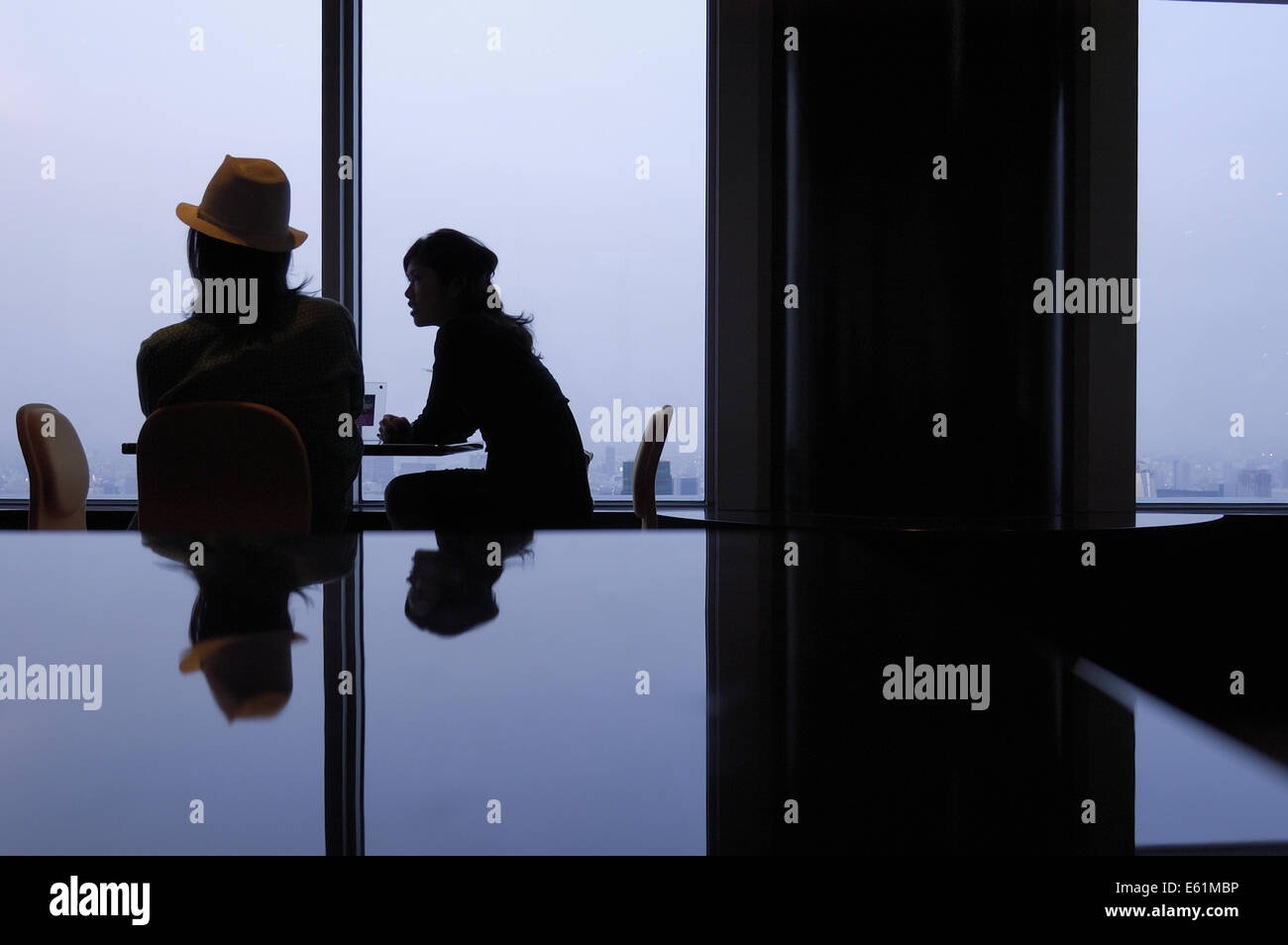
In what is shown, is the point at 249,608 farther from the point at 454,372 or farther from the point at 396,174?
the point at 396,174

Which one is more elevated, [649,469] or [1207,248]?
[1207,248]

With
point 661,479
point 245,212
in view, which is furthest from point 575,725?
point 661,479

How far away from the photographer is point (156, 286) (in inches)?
164

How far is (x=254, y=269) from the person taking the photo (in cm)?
185

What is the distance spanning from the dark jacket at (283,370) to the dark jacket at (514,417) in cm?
42

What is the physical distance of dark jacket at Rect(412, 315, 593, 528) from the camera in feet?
7.45

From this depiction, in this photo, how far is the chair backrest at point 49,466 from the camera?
233 centimetres

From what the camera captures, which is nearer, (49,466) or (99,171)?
(49,466)

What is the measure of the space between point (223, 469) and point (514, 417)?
0.87 metres

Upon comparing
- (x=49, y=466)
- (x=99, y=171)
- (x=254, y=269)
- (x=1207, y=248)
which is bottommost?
(x=49, y=466)
